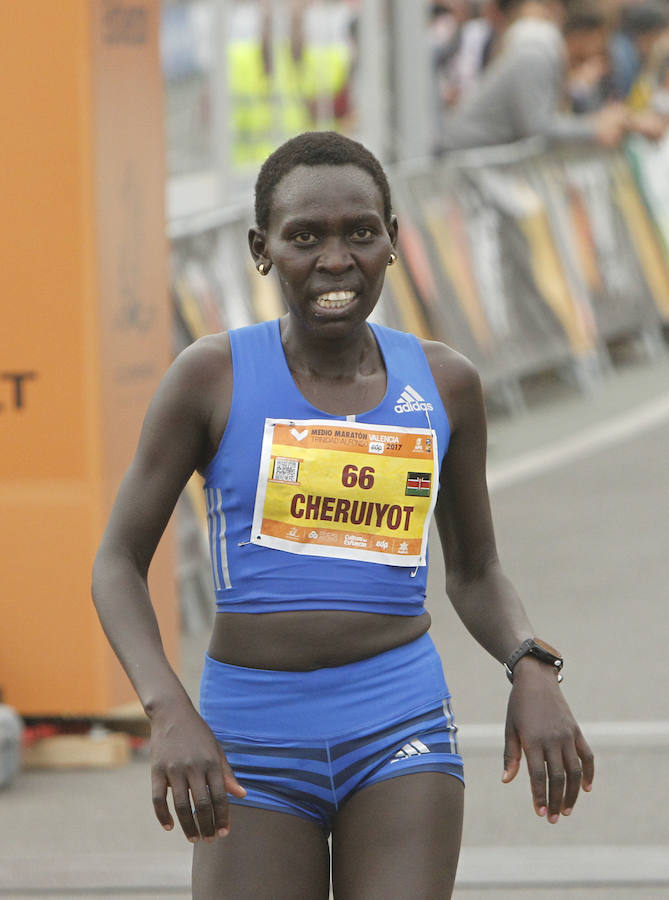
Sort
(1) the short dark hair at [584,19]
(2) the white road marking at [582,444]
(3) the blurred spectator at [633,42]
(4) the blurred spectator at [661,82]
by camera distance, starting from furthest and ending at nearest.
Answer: (3) the blurred spectator at [633,42] → (1) the short dark hair at [584,19] → (4) the blurred spectator at [661,82] → (2) the white road marking at [582,444]

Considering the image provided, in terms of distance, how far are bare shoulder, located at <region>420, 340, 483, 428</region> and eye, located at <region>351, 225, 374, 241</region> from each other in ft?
0.89

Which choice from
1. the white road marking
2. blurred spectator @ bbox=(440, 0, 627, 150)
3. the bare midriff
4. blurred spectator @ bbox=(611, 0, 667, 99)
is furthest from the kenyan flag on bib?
blurred spectator @ bbox=(611, 0, 667, 99)

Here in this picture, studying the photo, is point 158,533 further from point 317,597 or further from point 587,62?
point 587,62

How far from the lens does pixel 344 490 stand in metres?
2.89

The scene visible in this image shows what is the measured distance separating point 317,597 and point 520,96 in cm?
1169

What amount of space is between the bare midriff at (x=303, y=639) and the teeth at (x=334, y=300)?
453 mm

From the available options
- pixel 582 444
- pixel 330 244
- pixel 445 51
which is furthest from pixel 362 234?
pixel 445 51

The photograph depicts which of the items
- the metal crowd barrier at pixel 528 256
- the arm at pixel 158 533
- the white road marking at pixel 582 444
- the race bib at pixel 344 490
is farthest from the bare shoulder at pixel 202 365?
the white road marking at pixel 582 444

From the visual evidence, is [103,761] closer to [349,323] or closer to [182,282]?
[182,282]

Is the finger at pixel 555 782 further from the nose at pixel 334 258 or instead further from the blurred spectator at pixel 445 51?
the blurred spectator at pixel 445 51

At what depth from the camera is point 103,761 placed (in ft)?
Result: 20.5

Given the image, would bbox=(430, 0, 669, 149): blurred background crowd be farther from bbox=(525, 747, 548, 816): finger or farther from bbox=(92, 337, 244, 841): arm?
bbox=(525, 747, 548, 816): finger

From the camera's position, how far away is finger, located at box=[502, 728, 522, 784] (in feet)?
9.38

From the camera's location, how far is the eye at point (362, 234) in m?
2.85
